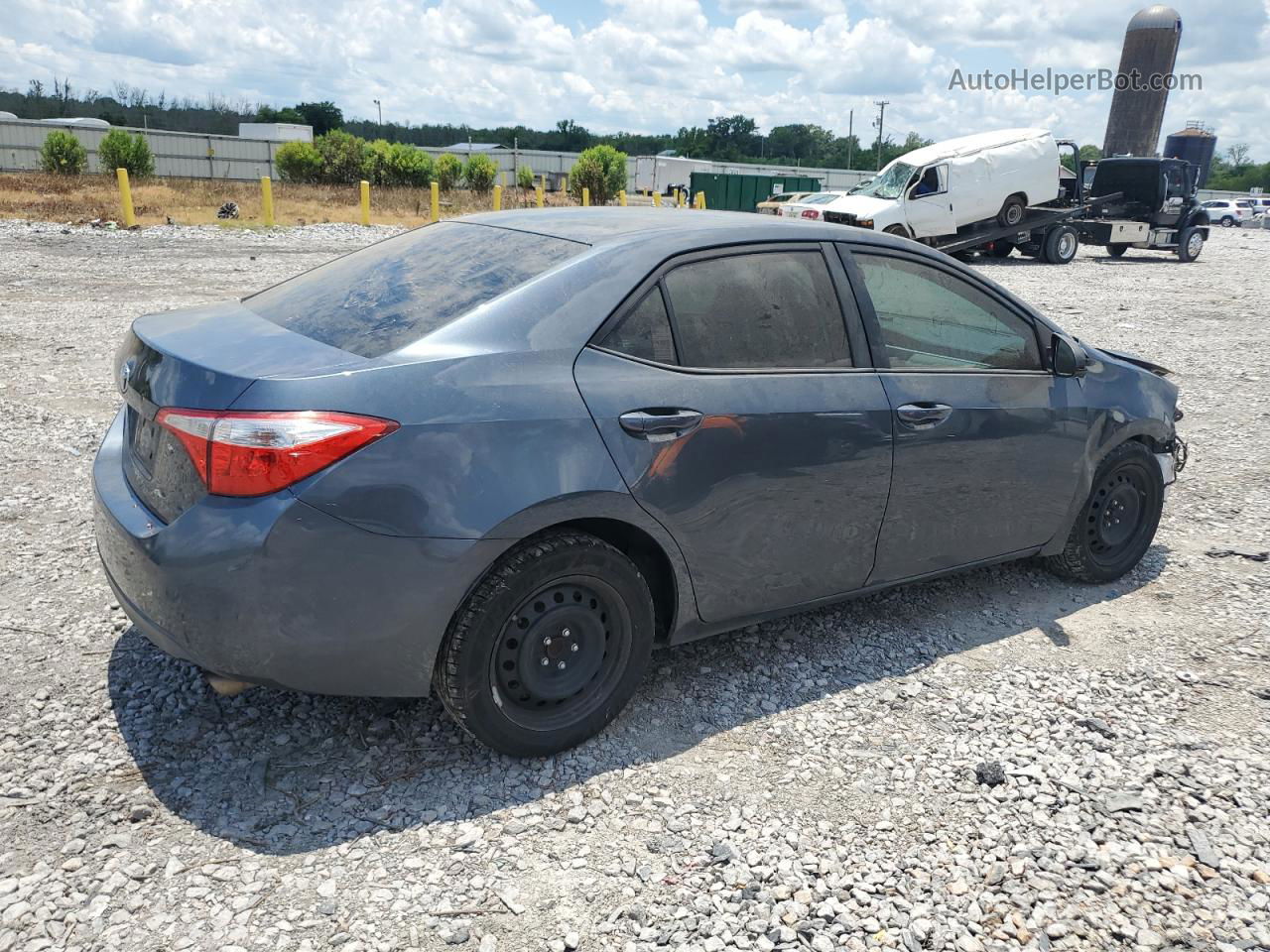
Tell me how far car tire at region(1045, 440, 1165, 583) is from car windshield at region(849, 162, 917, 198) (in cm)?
1879

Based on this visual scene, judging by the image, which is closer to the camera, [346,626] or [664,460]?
[346,626]

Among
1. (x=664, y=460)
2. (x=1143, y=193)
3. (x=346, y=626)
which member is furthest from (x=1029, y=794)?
(x=1143, y=193)

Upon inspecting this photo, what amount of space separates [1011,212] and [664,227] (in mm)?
22513

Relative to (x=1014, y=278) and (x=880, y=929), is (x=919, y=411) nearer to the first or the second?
(x=880, y=929)

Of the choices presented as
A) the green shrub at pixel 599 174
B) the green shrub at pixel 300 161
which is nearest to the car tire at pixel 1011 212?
the green shrub at pixel 599 174

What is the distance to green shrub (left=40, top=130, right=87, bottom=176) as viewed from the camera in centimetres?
3216

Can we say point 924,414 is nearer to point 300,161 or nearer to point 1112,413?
point 1112,413

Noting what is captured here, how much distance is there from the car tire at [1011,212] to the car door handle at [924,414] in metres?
21.6

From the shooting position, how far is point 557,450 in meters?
2.90

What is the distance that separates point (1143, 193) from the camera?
25.8m

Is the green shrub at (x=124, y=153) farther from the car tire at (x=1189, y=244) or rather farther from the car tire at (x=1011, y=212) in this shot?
the car tire at (x=1189, y=244)

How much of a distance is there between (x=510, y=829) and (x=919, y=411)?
2102 millimetres

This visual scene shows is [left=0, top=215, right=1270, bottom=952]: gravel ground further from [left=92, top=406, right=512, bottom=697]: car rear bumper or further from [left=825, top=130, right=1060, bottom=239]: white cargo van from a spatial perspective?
[left=825, top=130, right=1060, bottom=239]: white cargo van

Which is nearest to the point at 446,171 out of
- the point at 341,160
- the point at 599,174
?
the point at 341,160
